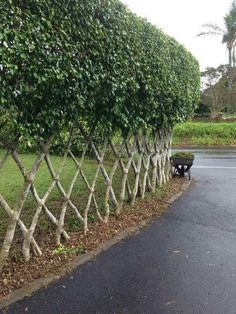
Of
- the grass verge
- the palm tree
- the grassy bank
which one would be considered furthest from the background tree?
the grass verge

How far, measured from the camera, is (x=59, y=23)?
150 inches

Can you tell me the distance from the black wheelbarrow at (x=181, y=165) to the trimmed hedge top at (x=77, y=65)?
3366mm

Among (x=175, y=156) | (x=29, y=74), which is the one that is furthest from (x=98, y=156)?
(x=175, y=156)

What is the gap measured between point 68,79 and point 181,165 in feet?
20.4

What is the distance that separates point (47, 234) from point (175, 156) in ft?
17.1

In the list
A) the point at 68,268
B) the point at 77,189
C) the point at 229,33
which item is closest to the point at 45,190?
the point at 77,189

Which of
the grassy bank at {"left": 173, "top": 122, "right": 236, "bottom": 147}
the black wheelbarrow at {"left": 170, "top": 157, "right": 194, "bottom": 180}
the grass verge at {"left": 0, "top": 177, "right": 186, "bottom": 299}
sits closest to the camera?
the grass verge at {"left": 0, "top": 177, "right": 186, "bottom": 299}

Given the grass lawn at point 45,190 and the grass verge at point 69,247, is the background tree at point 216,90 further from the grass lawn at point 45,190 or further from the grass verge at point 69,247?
the grass verge at point 69,247

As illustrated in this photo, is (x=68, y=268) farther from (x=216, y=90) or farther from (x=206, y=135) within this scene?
(x=216, y=90)

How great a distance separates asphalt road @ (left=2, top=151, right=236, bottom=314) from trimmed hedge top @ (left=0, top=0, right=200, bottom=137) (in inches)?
60.8

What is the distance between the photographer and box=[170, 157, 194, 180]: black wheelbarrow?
946 centimetres

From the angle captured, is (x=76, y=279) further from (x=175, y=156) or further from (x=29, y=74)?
(x=175, y=156)

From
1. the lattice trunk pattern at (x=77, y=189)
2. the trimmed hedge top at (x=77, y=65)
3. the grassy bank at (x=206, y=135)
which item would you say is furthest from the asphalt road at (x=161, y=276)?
the grassy bank at (x=206, y=135)

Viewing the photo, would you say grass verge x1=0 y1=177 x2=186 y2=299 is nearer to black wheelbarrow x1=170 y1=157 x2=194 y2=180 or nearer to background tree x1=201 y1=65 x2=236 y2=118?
black wheelbarrow x1=170 y1=157 x2=194 y2=180
